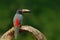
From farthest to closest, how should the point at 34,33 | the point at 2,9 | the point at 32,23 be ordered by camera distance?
the point at 2,9, the point at 32,23, the point at 34,33

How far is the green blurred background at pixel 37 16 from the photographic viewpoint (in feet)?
20.1

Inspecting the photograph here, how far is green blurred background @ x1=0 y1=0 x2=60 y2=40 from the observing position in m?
6.12

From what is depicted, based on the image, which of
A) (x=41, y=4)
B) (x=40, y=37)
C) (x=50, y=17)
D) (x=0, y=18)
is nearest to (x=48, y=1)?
(x=41, y=4)

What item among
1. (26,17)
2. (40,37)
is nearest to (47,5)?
(26,17)

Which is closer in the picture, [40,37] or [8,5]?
[40,37]

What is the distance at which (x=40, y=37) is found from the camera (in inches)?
102

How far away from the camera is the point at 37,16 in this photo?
22.4 ft

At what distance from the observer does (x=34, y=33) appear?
101 inches

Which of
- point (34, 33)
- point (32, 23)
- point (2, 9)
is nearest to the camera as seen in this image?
point (34, 33)

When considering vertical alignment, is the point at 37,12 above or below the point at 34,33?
below

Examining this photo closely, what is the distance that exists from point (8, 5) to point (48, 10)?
28.2 inches

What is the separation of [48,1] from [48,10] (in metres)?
0.44

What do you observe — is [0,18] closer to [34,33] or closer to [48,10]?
[48,10]

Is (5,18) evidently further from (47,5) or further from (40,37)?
(40,37)
